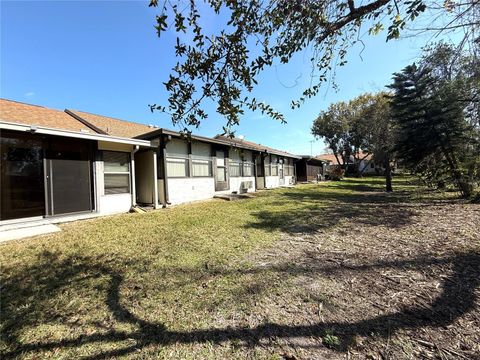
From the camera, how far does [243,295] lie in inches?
121

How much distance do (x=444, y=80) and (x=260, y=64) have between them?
1272cm

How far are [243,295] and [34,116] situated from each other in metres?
10.3

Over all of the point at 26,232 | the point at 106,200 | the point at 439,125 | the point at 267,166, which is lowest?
the point at 26,232

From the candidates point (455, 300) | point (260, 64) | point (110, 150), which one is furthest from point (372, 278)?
point (110, 150)

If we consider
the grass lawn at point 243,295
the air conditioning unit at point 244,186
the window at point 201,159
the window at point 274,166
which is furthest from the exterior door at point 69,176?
the window at point 274,166

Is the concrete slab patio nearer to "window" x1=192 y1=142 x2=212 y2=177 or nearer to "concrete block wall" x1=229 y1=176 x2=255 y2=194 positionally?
"window" x1=192 y1=142 x2=212 y2=177

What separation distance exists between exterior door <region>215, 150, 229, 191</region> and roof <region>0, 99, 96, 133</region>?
642 centimetres

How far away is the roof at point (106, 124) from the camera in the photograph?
36.2 feet

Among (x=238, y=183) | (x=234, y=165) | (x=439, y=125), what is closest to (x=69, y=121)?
(x=234, y=165)

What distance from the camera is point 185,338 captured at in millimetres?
2326

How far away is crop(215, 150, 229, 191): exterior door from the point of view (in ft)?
44.1

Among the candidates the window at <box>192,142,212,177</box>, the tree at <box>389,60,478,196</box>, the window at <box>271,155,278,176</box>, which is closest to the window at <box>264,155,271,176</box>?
the window at <box>271,155,278,176</box>

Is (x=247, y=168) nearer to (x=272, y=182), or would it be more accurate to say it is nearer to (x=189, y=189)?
(x=272, y=182)

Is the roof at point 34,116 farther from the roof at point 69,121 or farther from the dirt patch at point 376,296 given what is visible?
the dirt patch at point 376,296
